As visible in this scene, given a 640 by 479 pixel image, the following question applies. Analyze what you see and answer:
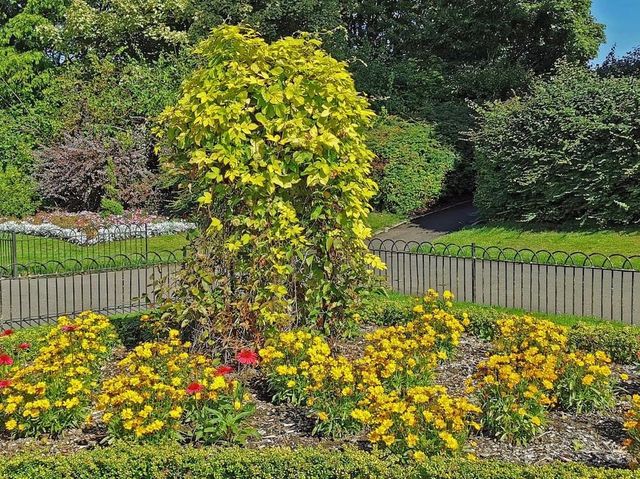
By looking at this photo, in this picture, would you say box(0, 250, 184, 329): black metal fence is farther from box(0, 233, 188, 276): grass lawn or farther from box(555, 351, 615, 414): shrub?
box(555, 351, 615, 414): shrub

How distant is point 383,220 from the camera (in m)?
18.0

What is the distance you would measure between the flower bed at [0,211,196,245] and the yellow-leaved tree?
999 cm

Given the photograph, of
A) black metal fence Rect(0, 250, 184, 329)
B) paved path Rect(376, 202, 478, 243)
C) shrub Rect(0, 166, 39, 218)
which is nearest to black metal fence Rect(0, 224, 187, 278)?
black metal fence Rect(0, 250, 184, 329)

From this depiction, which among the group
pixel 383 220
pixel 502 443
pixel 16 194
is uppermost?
pixel 16 194

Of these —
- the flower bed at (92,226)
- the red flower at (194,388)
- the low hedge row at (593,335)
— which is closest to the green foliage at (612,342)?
the low hedge row at (593,335)

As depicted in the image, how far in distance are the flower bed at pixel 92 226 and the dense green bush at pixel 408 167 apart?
5910 millimetres

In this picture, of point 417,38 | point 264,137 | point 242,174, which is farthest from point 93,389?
point 417,38

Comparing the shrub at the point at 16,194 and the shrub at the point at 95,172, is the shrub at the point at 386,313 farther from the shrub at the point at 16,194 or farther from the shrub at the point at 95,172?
the shrub at the point at 16,194

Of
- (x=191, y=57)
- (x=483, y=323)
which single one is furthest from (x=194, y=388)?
(x=191, y=57)

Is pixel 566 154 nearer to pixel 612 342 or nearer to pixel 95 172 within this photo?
pixel 612 342

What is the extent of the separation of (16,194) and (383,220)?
A: 11372mm

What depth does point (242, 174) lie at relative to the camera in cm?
494

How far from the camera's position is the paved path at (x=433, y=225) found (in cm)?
1634

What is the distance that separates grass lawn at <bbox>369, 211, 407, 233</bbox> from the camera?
1748 cm
